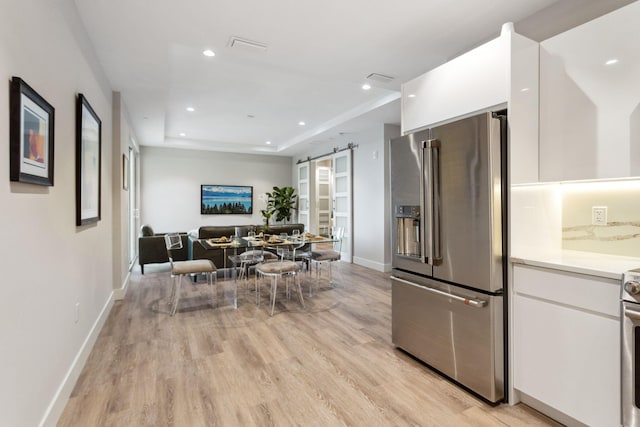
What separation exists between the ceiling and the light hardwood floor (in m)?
2.62

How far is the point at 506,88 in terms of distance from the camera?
198 centimetres

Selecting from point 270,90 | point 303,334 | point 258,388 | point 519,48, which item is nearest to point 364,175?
point 270,90

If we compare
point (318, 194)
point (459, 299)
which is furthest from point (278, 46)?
point (318, 194)

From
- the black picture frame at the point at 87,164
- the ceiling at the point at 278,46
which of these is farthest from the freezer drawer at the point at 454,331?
the black picture frame at the point at 87,164

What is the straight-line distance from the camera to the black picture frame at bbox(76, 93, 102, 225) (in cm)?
238

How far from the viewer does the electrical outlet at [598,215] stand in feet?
6.80

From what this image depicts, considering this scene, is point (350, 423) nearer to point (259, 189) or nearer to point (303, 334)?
point (303, 334)

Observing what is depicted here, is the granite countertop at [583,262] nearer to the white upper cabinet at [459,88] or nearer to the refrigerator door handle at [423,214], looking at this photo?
the refrigerator door handle at [423,214]

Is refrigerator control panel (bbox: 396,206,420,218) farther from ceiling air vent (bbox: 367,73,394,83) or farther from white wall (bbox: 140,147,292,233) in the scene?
white wall (bbox: 140,147,292,233)

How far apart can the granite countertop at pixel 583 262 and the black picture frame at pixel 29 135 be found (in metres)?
2.58

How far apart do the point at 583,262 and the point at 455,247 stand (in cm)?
67

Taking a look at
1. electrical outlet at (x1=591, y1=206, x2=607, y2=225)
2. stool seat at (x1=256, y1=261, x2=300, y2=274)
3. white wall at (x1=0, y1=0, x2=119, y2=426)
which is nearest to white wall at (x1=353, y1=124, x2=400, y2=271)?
stool seat at (x1=256, y1=261, x2=300, y2=274)

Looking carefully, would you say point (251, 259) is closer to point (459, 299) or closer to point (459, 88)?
point (459, 299)

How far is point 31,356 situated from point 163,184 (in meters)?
7.24
